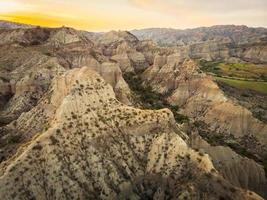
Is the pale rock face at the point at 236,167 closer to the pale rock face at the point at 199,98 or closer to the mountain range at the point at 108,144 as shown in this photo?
the mountain range at the point at 108,144

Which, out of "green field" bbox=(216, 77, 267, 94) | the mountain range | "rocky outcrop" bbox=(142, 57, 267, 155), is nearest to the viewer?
the mountain range

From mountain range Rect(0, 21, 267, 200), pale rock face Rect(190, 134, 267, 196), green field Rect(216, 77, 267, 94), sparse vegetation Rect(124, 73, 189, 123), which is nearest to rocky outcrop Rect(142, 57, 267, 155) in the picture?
mountain range Rect(0, 21, 267, 200)

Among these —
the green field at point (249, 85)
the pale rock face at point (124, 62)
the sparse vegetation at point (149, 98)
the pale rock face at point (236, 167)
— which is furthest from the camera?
the green field at point (249, 85)

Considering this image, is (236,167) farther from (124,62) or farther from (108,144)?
(124,62)

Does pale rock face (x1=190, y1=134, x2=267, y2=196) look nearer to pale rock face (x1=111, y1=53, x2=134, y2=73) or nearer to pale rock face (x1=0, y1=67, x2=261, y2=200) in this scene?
pale rock face (x1=0, y1=67, x2=261, y2=200)

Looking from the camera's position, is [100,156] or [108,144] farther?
[108,144]

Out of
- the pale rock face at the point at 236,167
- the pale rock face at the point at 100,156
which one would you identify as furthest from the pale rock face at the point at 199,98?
the pale rock face at the point at 100,156

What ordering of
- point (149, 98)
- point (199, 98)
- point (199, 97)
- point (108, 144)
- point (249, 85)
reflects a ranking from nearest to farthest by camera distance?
1. point (108, 144)
2. point (149, 98)
3. point (199, 98)
4. point (199, 97)
5. point (249, 85)

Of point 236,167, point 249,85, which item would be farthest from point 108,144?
point 249,85

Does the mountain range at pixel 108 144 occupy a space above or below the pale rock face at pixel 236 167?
above
